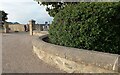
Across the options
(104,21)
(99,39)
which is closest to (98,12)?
(104,21)

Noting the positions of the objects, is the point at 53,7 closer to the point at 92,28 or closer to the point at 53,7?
the point at 53,7

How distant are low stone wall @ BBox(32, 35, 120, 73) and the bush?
28.8 inches

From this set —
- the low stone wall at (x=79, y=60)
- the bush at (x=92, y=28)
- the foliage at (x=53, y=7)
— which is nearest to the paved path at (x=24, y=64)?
the low stone wall at (x=79, y=60)

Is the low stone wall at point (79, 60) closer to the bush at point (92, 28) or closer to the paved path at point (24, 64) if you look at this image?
the paved path at point (24, 64)

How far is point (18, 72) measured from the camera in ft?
24.0

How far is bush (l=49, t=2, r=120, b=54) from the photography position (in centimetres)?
807

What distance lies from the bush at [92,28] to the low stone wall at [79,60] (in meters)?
0.73

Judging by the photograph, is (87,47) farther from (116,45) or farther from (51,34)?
(51,34)

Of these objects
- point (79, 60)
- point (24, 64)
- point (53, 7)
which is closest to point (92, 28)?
point (79, 60)

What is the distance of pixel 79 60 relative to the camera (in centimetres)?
682

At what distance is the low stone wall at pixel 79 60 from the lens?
618 cm

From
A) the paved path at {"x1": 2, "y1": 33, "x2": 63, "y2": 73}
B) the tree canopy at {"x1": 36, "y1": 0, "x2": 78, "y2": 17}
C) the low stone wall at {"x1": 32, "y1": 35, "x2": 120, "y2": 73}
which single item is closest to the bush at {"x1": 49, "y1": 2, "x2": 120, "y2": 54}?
the low stone wall at {"x1": 32, "y1": 35, "x2": 120, "y2": 73}

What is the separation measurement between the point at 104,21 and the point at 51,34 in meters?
2.25

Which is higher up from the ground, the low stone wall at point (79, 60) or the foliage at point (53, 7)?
the foliage at point (53, 7)
